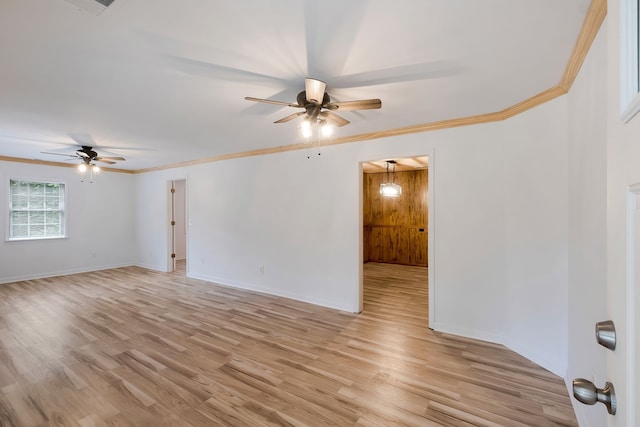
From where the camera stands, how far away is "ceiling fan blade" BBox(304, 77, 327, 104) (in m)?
1.95

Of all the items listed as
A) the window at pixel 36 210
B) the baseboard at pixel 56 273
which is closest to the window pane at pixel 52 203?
the window at pixel 36 210

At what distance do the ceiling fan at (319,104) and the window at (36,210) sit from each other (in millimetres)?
6622

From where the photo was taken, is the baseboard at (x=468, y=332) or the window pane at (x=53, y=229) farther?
the window pane at (x=53, y=229)

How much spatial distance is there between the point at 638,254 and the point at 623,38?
50 cm

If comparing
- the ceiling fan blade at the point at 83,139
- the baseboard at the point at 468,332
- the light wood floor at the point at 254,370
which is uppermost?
the ceiling fan blade at the point at 83,139

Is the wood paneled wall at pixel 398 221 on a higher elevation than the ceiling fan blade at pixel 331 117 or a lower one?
lower

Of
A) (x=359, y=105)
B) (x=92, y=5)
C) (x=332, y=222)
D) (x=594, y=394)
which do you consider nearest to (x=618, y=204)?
(x=594, y=394)

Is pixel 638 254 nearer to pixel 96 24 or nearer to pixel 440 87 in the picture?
pixel 440 87

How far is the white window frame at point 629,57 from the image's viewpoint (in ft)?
1.94

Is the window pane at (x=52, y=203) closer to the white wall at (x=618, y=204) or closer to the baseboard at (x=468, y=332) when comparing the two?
the baseboard at (x=468, y=332)

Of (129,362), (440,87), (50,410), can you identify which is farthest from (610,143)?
(129,362)

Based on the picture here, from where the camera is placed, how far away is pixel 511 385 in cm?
225

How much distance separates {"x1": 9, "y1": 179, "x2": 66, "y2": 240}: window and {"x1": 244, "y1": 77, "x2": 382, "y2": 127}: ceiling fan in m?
6.62

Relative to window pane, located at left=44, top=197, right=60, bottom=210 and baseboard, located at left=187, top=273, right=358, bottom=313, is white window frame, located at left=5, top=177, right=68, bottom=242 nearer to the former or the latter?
window pane, located at left=44, top=197, right=60, bottom=210
